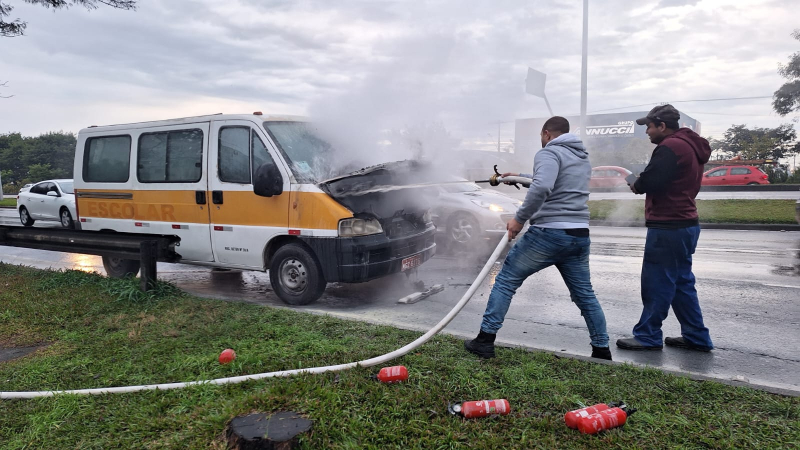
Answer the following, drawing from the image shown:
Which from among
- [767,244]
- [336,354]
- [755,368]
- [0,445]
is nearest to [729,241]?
[767,244]

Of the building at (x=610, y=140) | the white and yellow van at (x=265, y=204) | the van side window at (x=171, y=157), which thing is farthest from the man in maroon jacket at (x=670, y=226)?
the van side window at (x=171, y=157)

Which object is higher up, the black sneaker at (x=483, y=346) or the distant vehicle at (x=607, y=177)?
the distant vehicle at (x=607, y=177)

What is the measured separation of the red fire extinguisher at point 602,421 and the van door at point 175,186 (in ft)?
15.9

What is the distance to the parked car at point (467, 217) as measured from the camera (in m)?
9.67

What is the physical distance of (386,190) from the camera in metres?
5.79

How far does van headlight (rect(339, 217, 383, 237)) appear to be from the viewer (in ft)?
17.8

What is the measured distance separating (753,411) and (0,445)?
4.05 meters

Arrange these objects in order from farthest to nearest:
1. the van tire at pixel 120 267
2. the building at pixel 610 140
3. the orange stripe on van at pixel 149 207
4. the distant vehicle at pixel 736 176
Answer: the distant vehicle at pixel 736 176
the building at pixel 610 140
the van tire at pixel 120 267
the orange stripe on van at pixel 149 207

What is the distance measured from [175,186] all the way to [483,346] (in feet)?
14.7

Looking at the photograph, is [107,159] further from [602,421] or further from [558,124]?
[602,421]

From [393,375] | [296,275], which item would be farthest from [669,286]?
[296,275]

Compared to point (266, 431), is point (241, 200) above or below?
above

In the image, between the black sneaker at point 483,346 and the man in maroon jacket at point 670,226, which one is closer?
the black sneaker at point 483,346

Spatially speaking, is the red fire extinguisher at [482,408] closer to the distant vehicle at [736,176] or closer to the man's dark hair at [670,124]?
the man's dark hair at [670,124]
